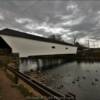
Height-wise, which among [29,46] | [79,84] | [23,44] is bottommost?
[79,84]

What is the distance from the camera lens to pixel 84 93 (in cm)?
903

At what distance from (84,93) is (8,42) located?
12.9m

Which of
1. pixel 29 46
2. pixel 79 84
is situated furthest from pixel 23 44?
pixel 79 84

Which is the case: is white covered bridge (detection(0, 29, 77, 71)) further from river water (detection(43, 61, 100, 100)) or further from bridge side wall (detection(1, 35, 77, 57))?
river water (detection(43, 61, 100, 100))

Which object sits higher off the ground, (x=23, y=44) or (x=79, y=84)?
(x=23, y=44)

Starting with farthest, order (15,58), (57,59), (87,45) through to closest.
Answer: (87,45), (57,59), (15,58)

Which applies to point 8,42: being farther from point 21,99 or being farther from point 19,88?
point 21,99

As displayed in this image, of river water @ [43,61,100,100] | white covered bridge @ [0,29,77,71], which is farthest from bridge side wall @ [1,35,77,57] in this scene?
river water @ [43,61,100,100]

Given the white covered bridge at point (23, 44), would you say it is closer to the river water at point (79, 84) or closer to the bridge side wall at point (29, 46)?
the bridge side wall at point (29, 46)

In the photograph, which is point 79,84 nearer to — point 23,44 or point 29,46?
point 23,44

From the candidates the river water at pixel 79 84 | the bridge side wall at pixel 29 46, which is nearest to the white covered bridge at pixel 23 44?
the bridge side wall at pixel 29 46

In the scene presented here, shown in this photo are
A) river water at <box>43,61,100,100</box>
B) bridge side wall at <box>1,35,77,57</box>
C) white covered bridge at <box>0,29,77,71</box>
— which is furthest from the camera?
bridge side wall at <box>1,35,77,57</box>

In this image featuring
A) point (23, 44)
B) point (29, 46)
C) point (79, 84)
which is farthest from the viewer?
point (29, 46)

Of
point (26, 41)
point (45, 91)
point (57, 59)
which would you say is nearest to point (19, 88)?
point (45, 91)
